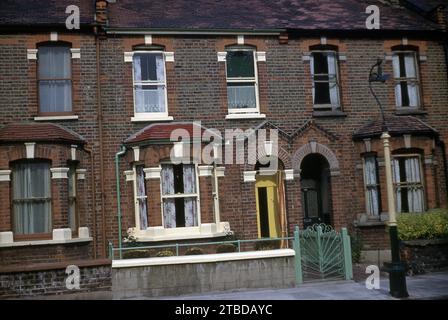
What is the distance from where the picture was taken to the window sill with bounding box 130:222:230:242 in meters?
13.8

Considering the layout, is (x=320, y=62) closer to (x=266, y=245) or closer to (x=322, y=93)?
(x=322, y=93)

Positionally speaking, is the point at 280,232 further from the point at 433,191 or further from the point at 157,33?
the point at 157,33

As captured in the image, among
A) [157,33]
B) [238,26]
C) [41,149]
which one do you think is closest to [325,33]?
[238,26]

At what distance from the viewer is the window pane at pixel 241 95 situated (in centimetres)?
1567

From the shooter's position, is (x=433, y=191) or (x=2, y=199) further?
(x=433, y=191)

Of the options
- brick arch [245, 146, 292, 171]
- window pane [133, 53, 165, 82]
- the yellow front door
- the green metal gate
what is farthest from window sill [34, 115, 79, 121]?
the green metal gate

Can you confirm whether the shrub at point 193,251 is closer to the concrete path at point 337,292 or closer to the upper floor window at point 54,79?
the concrete path at point 337,292

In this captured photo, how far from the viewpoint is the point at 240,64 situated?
1586cm

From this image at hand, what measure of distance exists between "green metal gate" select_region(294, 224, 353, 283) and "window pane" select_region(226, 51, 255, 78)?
19.8 feet

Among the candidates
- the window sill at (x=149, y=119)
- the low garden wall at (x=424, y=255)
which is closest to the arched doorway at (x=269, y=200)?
the window sill at (x=149, y=119)

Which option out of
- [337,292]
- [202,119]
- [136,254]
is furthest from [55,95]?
[337,292]

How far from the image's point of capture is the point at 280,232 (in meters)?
15.5

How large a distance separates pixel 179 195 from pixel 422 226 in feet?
23.5
